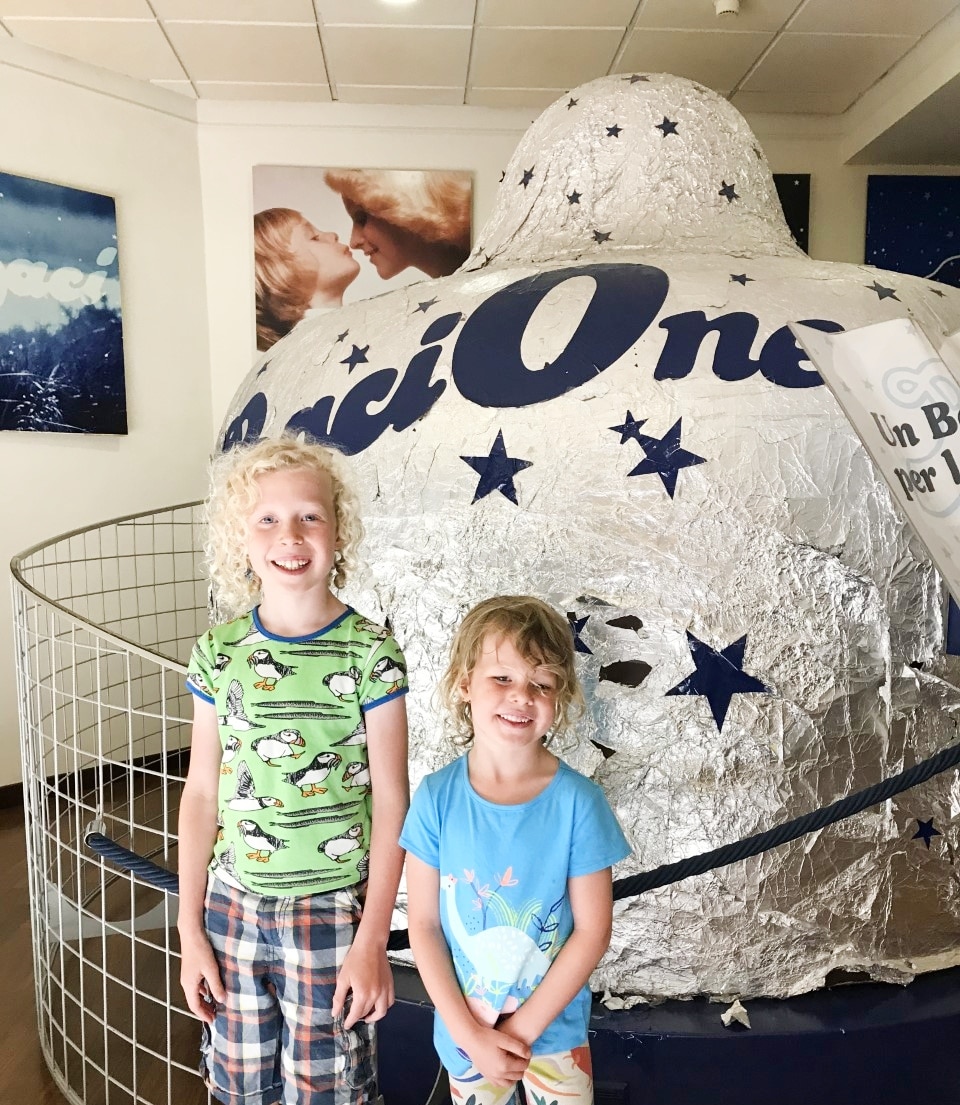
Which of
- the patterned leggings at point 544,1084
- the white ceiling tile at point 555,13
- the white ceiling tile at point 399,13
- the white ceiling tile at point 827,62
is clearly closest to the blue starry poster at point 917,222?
the white ceiling tile at point 827,62

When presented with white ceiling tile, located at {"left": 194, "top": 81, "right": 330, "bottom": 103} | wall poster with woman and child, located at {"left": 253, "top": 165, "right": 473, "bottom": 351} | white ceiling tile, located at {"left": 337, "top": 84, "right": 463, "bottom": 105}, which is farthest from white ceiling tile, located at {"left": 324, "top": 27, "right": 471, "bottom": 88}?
wall poster with woman and child, located at {"left": 253, "top": 165, "right": 473, "bottom": 351}

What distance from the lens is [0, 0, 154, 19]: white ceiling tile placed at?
107 inches

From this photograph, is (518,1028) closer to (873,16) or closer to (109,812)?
(109,812)

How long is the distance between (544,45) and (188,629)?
8.07ft

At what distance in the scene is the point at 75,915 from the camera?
7.59 ft

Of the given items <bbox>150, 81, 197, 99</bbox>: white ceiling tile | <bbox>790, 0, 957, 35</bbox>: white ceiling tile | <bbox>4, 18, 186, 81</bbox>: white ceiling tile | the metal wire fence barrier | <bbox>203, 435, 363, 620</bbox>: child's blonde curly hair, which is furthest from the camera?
<bbox>150, 81, 197, 99</bbox>: white ceiling tile

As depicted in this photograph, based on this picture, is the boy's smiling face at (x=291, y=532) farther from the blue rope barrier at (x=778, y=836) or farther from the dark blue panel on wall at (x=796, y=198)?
the dark blue panel on wall at (x=796, y=198)

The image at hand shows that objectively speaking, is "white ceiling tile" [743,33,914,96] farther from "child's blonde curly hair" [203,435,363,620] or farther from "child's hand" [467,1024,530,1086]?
"child's hand" [467,1024,530,1086]

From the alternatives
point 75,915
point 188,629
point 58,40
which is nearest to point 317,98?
point 58,40

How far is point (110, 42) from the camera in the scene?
299 centimetres

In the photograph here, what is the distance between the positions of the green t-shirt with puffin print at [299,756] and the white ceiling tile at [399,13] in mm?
2464

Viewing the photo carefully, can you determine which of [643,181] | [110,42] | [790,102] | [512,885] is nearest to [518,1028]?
[512,885]

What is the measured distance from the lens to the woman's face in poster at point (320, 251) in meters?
3.48

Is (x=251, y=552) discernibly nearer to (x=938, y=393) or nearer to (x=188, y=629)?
(x=938, y=393)
